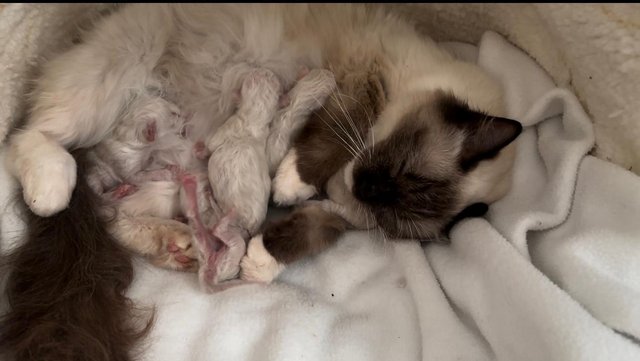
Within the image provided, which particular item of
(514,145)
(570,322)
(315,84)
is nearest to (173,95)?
(315,84)

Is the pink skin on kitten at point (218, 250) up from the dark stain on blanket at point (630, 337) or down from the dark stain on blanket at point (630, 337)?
down

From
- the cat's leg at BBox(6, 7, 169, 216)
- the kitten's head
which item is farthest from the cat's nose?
the cat's leg at BBox(6, 7, 169, 216)

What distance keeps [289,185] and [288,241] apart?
0.17m

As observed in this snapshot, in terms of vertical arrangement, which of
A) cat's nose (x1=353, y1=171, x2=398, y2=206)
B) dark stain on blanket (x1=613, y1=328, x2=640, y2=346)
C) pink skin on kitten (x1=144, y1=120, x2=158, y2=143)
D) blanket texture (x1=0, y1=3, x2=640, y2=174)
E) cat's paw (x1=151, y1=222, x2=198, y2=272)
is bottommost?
cat's paw (x1=151, y1=222, x2=198, y2=272)

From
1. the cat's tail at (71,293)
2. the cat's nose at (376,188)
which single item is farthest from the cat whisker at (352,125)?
the cat's tail at (71,293)

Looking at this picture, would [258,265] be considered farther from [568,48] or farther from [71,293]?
[568,48]

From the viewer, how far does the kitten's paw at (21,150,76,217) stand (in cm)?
144

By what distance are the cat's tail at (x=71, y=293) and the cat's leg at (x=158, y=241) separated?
40mm

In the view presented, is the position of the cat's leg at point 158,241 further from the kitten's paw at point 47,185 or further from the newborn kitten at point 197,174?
the kitten's paw at point 47,185

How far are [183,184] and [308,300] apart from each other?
1.60 feet

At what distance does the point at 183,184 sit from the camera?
167 cm

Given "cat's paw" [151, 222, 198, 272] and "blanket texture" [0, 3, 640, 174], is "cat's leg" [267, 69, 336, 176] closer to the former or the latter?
"cat's paw" [151, 222, 198, 272]

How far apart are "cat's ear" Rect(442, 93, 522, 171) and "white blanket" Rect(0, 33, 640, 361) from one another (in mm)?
185

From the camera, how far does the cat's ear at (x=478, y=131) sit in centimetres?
143
